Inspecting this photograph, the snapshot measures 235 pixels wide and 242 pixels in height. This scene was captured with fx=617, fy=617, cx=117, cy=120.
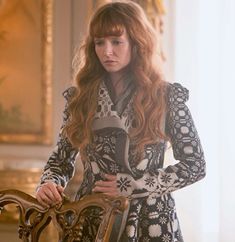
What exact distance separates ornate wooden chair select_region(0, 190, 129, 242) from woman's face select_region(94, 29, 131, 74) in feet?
1.35

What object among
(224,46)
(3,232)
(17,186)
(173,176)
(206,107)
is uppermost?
(224,46)

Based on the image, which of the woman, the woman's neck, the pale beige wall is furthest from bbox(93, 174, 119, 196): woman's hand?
the pale beige wall

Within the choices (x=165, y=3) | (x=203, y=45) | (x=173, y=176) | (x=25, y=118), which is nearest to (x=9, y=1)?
(x=25, y=118)

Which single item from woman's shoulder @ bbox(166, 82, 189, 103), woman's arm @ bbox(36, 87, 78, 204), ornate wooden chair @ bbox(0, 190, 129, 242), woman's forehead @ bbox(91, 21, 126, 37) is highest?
woman's forehead @ bbox(91, 21, 126, 37)

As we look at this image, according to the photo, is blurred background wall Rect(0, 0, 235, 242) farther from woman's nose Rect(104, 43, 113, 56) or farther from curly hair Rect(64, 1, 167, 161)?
woman's nose Rect(104, 43, 113, 56)

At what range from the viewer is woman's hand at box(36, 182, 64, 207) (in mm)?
1636

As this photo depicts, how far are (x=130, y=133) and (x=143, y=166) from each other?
0.33 feet

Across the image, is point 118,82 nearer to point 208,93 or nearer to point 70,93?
point 70,93

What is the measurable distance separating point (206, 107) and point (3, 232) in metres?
1.34

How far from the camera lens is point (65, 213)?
160 cm

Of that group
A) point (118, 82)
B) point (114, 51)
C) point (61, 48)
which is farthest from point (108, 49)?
point (61, 48)

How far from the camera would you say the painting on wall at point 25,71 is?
363 centimetres

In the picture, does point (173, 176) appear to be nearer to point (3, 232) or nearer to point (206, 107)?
point (206, 107)

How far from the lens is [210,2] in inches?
130
